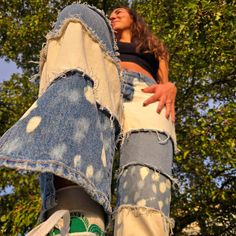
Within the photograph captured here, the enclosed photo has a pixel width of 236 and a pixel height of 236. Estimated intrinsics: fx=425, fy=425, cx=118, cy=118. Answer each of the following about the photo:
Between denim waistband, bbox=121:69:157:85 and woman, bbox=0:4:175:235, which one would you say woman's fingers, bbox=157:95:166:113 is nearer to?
woman, bbox=0:4:175:235

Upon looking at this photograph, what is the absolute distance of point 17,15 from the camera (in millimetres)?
8680

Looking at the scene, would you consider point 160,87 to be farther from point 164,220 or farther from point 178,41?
point 178,41

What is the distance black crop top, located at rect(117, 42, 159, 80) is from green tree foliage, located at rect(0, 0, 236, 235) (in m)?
2.55

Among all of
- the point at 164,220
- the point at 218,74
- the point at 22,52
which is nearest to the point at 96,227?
the point at 164,220

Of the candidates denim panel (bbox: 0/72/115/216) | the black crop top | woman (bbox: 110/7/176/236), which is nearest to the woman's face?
the black crop top

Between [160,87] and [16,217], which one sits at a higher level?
[16,217]

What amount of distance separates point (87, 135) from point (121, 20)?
1.41 m

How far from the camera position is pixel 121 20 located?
2.69 meters

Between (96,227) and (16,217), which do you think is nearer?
(96,227)

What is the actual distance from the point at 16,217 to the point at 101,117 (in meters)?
4.45

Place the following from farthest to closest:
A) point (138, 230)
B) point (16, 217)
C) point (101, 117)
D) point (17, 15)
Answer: point (17, 15) → point (16, 217) → point (138, 230) → point (101, 117)

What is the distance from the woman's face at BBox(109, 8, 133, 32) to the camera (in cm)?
266

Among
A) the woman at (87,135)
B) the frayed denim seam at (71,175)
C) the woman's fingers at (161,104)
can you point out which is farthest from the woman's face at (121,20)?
the frayed denim seam at (71,175)

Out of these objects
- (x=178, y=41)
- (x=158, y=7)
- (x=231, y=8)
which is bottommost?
(x=231, y=8)
